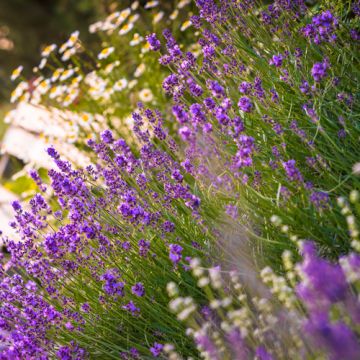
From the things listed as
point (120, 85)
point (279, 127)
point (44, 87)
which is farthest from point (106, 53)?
point (279, 127)

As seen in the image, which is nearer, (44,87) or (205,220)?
(205,220)

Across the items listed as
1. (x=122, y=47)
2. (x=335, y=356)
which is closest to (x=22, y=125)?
(x=122, y=47)

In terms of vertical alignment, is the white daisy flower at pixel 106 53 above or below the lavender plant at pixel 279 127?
→ above

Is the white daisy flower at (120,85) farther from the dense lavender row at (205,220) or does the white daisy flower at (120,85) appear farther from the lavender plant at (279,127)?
the dense lavender row at (205,220)

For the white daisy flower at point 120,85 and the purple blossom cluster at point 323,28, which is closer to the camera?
the purple blossom cluster at point 323,28

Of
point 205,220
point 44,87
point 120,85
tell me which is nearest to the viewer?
point 205,220

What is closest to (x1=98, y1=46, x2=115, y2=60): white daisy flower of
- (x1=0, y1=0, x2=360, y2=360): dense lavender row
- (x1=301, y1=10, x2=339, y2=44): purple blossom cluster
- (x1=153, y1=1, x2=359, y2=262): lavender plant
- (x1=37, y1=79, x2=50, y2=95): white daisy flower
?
(x1=37, y1=79, x2=50, y2=95): white daisy flower

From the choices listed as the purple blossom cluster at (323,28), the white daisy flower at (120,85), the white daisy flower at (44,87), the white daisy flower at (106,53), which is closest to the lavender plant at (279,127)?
the purple blossom cluster at (323,28)

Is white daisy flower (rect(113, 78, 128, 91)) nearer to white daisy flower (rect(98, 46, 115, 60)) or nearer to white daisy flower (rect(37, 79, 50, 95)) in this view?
white daisy flower (rect(98, 46, 115, 60))

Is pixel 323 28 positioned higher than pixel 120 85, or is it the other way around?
pixel 120 85

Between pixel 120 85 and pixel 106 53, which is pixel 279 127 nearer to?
pixel 120 85

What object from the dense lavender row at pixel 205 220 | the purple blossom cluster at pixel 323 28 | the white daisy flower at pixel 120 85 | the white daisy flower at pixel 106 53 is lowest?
the dense lavender row at pixel 205 220

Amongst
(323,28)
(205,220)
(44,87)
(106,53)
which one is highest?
(44,87)

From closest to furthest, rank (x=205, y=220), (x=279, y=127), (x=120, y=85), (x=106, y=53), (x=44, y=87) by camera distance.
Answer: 1. (x=279, y=127)
2. (x=205, y=220)
3. (x=120, y=85)
4. (x=106, y=53)
5. (x=44, y=87)
